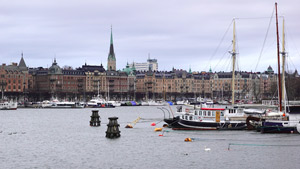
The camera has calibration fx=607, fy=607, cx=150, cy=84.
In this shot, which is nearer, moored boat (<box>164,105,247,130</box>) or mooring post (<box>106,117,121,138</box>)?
mooring post (<box>106,117,121,138</box>)

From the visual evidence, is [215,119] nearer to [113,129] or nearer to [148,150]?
[113,129]

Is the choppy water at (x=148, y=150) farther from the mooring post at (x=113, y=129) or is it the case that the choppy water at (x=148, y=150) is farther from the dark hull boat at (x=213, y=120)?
the dark hull boat at (x=213, y=120)

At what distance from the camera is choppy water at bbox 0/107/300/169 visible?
52.8 meters

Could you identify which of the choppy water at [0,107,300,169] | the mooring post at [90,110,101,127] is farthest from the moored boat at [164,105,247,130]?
the mooring post at [90,110,101,127]

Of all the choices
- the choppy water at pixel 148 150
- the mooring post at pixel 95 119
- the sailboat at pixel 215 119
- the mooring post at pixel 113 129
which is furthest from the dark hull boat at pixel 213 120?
the mooring post at pixel 95 119

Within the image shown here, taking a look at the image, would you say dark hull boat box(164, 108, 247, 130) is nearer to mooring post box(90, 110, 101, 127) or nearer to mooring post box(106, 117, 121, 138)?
mooring post box(106, 117, 121, 138)

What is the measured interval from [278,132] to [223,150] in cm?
1680

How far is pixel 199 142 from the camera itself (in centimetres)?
6819

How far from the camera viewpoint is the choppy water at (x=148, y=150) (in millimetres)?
52812

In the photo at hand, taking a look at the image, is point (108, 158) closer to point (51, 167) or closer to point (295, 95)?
point (51, 167)

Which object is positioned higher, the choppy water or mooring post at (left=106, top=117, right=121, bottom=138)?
mooring post at (left=106, top=117, right=121, bottom=138)

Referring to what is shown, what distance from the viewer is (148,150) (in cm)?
6238

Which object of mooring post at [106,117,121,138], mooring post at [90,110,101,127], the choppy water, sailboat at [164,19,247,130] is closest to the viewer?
the choppy water

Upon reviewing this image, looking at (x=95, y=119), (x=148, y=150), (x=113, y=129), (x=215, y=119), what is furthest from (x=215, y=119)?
(x=95, y=119)
